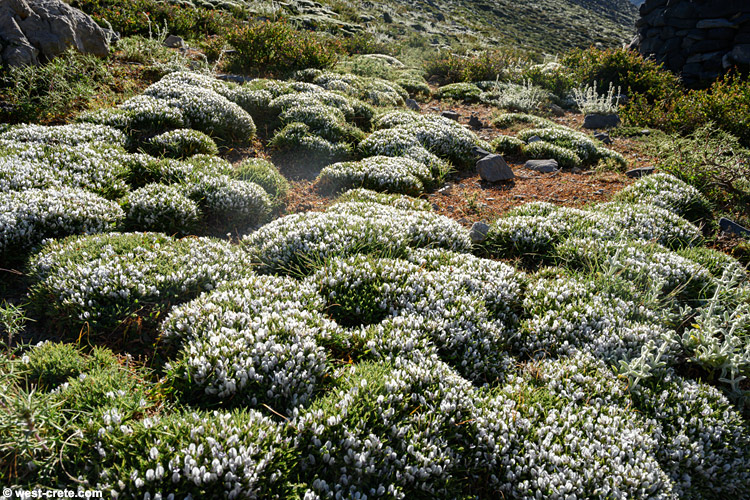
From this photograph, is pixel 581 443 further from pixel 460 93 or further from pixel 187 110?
pixel 460 93

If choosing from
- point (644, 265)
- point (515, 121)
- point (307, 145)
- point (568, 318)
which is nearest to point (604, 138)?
point (515, 121)

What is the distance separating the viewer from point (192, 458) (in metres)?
3.12

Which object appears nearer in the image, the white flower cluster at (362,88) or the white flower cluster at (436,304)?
the white flower cluster at (436,304)

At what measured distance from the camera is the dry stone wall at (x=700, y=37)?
68.5 ft

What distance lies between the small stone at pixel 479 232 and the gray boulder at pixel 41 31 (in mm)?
11207

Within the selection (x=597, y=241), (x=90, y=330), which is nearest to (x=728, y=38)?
(x=597, y=241)

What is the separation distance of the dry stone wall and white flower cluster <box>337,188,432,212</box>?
21934 mm

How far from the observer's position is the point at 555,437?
4.16m

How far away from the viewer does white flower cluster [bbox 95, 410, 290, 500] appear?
298 cm

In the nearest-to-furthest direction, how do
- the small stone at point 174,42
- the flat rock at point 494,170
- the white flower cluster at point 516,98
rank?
the flat rock at point 494,170 → the small stone at point 174,42 → the white flower cluster at point 516,98

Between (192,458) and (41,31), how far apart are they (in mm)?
12458

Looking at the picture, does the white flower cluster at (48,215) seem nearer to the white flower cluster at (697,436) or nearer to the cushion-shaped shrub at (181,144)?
the cushion-shaped shrub at (181,144)

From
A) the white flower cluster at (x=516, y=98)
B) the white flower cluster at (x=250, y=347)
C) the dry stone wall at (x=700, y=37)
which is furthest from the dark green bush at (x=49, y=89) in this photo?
the dry stone wall at (x=700, y=37)

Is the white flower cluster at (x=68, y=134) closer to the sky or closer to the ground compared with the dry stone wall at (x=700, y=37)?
closer to the ground
